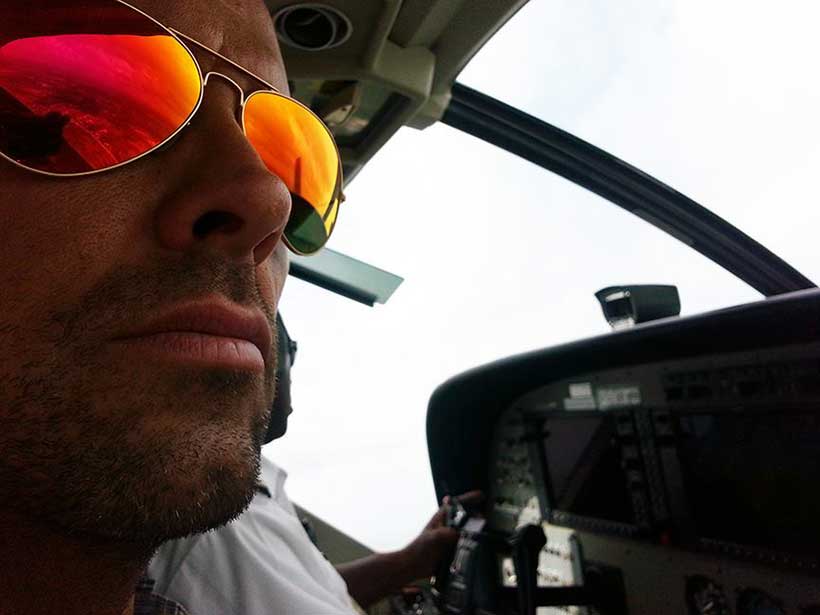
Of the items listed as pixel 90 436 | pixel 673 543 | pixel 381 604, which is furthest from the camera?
pixel 381 604

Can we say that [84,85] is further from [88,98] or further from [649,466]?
[649,466]

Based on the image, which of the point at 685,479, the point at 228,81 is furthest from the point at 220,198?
the point at 685,479

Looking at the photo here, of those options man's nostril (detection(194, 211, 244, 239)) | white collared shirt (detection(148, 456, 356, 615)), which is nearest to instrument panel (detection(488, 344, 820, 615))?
white collared shirt (detection(148, 456, 356, 615))

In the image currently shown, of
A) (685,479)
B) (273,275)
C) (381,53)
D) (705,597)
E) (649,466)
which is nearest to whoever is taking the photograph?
(273,275)

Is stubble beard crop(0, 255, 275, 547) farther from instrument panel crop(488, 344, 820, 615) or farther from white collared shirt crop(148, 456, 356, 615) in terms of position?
instrument panel crop(488, 344, 820, 615)

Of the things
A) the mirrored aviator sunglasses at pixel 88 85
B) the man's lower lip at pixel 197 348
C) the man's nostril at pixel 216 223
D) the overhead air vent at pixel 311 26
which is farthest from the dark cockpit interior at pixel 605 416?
the man's lower lip at pixel 197 348

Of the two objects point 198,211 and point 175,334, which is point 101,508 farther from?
point 198,211

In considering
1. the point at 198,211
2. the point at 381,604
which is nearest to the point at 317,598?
the point at 198,211
